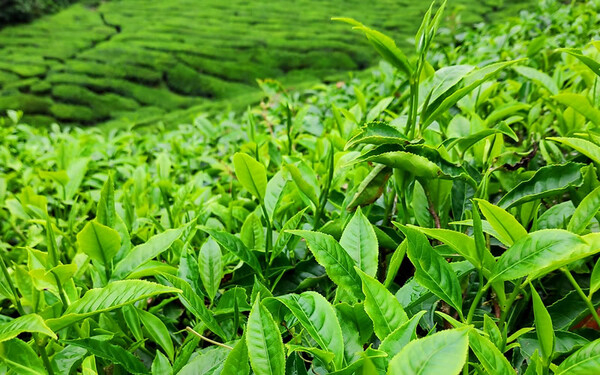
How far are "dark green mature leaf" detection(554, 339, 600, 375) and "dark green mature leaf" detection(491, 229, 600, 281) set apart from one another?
3.1 inches

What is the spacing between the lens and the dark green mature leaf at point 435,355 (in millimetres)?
347

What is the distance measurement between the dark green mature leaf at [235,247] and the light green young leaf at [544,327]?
370 mm

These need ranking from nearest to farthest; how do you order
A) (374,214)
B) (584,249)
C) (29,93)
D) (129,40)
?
(584,249) < (374,214) < (29,93) < (129,40)

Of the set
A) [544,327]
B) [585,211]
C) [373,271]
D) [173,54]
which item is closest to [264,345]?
[373,271]

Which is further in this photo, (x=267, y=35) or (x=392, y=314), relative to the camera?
(x=267, y=35)

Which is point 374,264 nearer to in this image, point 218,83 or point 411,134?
point 411,134

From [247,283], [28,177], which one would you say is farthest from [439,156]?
[28,177]

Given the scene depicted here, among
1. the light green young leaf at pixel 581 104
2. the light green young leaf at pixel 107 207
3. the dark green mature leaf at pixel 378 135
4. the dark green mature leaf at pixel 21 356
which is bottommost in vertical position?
the dark green mature leaf at pixel 21 356

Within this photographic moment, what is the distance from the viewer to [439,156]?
589 millimetres

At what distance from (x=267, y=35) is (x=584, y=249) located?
861cm

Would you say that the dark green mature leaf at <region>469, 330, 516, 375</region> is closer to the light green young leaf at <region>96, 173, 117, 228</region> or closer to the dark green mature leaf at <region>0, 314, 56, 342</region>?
the dark green mature leaf at <region>0, 314, 56, 342</region>

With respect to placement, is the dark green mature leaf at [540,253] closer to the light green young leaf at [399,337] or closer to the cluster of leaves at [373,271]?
the cluster of leaves at [373,271]

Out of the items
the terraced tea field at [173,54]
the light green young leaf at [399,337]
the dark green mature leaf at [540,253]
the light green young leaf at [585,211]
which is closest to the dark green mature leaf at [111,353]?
the light green young leaf at [399,337]

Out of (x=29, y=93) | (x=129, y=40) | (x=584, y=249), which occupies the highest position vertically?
(x=584, y=249)
